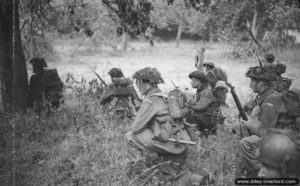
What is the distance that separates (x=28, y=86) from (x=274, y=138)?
6.97 meters

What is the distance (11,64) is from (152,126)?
162 inches

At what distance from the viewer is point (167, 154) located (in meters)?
5.14

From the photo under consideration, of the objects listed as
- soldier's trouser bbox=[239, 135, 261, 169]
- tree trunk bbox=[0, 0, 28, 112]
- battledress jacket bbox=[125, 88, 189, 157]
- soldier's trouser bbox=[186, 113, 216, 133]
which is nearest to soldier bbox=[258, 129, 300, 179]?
soldier's trouser bbox=[239, 135, 261, 169]

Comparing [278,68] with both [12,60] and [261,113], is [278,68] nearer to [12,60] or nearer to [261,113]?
[261,113]

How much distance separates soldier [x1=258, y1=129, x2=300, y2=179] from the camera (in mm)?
2671

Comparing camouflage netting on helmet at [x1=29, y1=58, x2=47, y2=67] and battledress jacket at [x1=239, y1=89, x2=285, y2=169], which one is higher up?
camouflage netting on helmet at [x1=29, y1=58, x2=47, y2=67]

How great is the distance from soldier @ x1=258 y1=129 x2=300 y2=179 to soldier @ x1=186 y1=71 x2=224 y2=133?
4.40 metres

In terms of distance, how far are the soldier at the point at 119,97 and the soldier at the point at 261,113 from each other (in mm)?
3341

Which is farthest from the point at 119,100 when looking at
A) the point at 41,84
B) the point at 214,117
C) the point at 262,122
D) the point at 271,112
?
the point at 271,112

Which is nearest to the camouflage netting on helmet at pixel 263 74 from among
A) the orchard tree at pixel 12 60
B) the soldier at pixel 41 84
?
the orchard tree at pixel 12 60

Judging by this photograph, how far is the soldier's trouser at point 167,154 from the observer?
505 cm

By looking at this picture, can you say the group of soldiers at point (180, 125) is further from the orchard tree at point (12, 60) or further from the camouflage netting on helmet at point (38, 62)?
the camouflage netting on helmet at point (38, 62)

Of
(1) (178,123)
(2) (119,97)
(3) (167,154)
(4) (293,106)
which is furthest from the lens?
(2) (119,97)

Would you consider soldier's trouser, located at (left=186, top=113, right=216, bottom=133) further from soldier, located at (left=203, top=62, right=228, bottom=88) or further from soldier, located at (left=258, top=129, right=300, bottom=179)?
soldier, located at (left=258, top=129, right=300, bottom=179)
